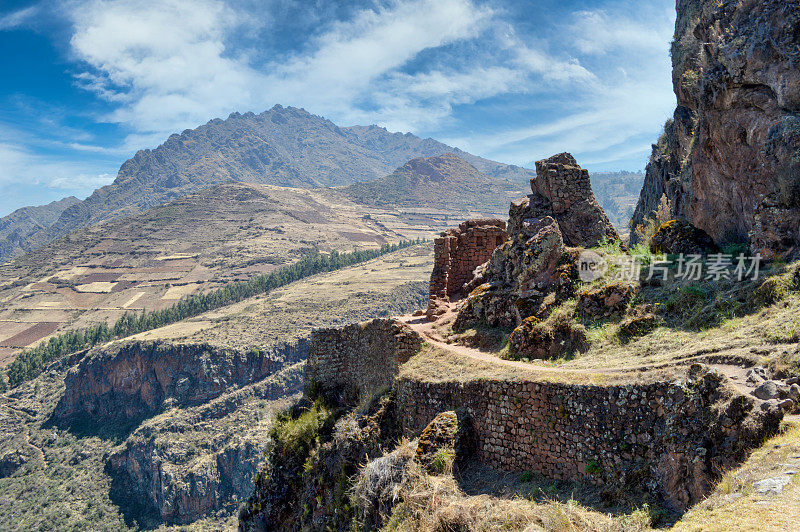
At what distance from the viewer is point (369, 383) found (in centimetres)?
1583

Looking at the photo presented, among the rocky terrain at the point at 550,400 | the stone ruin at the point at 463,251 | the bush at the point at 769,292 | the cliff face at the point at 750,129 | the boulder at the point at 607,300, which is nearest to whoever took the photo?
the rocky terrain at the point at 550,400

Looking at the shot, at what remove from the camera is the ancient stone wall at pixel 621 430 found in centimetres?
660

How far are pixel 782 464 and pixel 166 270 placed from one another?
201262mm

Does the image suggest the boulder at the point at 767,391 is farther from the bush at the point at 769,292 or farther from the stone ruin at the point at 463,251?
the stone ruin at the point at 463,251

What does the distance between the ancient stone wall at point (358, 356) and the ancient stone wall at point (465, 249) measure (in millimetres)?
3558

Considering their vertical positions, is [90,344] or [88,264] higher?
[88,264]

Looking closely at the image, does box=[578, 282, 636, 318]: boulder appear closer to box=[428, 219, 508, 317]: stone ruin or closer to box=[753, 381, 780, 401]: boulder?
box=[753, 381, 780, 401]: boulder

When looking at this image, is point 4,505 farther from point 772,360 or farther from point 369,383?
point 772,360

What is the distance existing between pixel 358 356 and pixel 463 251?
228 inches

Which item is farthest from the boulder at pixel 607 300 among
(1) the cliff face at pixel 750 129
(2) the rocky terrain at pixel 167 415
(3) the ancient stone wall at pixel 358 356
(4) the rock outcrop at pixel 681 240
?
(2) the rocky terrain at pixel 167 415

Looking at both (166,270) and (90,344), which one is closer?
(90,344)

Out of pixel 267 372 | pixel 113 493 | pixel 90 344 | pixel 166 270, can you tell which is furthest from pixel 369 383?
pixel 166 270

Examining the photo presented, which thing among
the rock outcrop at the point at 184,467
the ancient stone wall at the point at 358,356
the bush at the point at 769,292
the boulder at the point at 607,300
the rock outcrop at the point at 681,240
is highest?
the rock outcrop at the point at 681,240

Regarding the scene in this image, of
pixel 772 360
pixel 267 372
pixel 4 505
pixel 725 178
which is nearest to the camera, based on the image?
pixel 772 360
